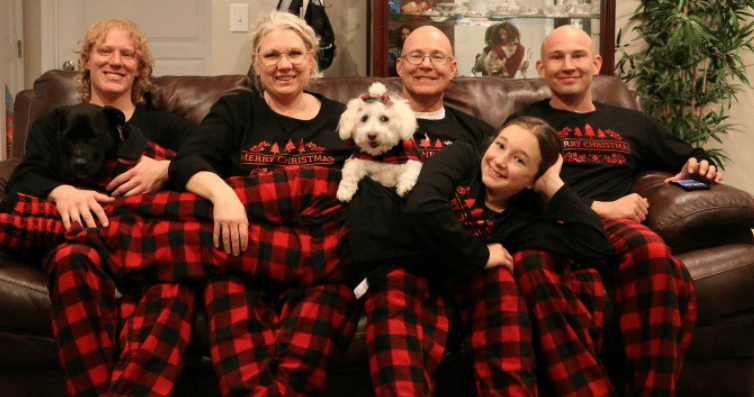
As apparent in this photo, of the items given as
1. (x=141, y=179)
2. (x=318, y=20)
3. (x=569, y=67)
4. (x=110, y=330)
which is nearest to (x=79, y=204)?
(x=141, y=179)

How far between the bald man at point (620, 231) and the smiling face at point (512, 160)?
0.69ft

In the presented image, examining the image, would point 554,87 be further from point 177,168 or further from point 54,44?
point 54,44

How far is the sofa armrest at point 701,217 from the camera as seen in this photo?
181cm

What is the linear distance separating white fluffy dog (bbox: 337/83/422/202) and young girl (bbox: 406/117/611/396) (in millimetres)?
76

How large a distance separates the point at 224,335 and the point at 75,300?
1.11ft

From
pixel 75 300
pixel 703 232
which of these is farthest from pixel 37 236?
pixel 703 232

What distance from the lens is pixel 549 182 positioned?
1706 mm

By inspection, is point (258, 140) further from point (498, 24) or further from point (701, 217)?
point (498, 24)

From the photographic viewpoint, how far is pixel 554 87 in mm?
2215

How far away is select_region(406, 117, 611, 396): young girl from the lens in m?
1.53

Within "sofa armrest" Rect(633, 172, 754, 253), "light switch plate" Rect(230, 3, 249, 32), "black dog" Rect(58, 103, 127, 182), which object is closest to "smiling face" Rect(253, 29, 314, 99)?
"black dog" Rect(58, 103, 127, 182)

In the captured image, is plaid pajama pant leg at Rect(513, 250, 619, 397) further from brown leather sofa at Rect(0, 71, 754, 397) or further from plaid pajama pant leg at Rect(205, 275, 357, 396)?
plaid pajama pant leg at Rect(205, 275, 357, 396)

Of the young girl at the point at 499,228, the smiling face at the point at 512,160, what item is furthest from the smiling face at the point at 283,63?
the smiling face at the point at 512,160

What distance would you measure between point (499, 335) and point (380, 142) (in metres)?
0.54
